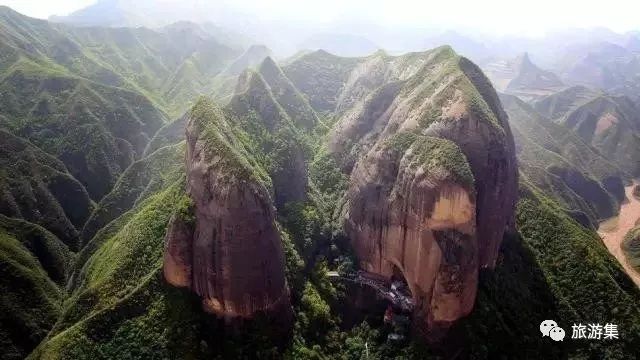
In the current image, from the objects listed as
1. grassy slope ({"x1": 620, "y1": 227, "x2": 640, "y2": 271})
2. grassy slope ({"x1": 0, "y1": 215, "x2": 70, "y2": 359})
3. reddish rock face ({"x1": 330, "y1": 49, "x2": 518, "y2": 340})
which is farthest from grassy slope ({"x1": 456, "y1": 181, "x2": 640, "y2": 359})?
grassy slope ({"x1": 0, "y1": 215, "x2": 70, "y2": 359})

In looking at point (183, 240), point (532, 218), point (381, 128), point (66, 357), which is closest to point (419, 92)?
point (381, 128)

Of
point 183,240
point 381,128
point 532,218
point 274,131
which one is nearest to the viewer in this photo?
point 183,240

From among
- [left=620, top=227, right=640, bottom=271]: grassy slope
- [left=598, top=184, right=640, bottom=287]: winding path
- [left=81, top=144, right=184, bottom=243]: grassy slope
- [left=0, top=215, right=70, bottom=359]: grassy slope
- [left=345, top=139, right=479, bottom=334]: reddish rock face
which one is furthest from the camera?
[left=598, top=184, right=640, bottom=287]: winding path

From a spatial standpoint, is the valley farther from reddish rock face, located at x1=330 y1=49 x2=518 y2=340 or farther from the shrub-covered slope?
the shrub-covered slope

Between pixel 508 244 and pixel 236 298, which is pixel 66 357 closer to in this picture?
pixel 236 298

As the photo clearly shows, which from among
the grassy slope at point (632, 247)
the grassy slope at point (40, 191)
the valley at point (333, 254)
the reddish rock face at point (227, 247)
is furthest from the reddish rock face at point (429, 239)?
the grassy slope at point (632, 247)
